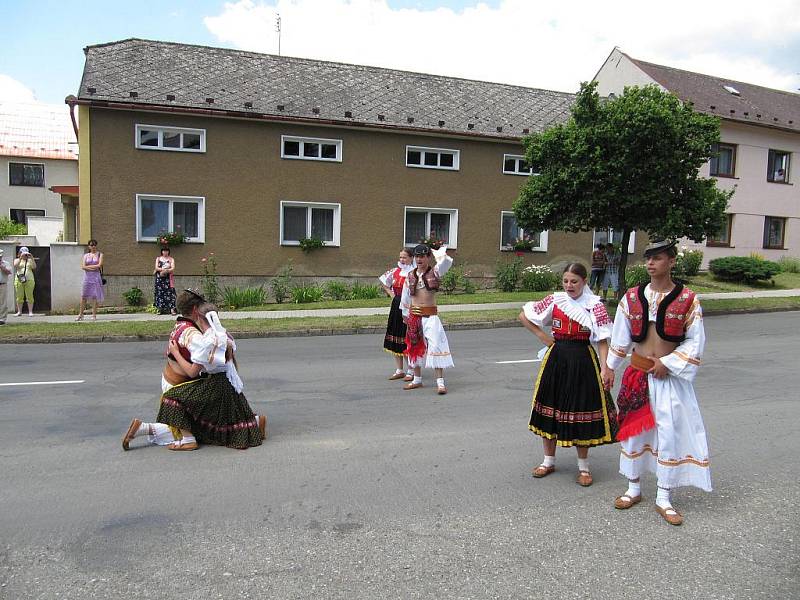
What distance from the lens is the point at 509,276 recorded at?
68.0ft

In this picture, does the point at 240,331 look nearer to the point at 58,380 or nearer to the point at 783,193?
the point at 58,380

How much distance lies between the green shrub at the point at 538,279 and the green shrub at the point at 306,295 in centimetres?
676

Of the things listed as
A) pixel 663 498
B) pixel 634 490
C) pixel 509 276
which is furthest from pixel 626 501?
pixel 509 276

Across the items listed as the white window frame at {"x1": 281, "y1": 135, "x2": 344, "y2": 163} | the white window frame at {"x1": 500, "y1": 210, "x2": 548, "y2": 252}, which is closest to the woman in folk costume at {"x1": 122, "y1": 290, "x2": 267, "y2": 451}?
the white window frame at {"x1": 281, "y1": 135, "x2": 344, "y2": 163}

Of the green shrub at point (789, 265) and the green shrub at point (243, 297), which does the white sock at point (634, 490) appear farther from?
the green shrub at point (789, 265)

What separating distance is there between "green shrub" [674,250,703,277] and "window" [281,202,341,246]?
491 inches

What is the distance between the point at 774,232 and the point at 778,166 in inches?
113

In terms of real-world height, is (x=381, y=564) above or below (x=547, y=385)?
below

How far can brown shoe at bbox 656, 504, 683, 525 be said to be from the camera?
413 centimetres

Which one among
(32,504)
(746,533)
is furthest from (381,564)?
(32,504)

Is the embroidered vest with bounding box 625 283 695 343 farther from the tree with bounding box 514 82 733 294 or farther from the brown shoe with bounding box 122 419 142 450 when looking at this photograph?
the tree with bounding box 514 82 733 294

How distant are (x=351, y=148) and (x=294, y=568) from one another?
17.8m

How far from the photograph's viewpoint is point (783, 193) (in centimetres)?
2803

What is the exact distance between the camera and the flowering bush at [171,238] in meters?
18.4
